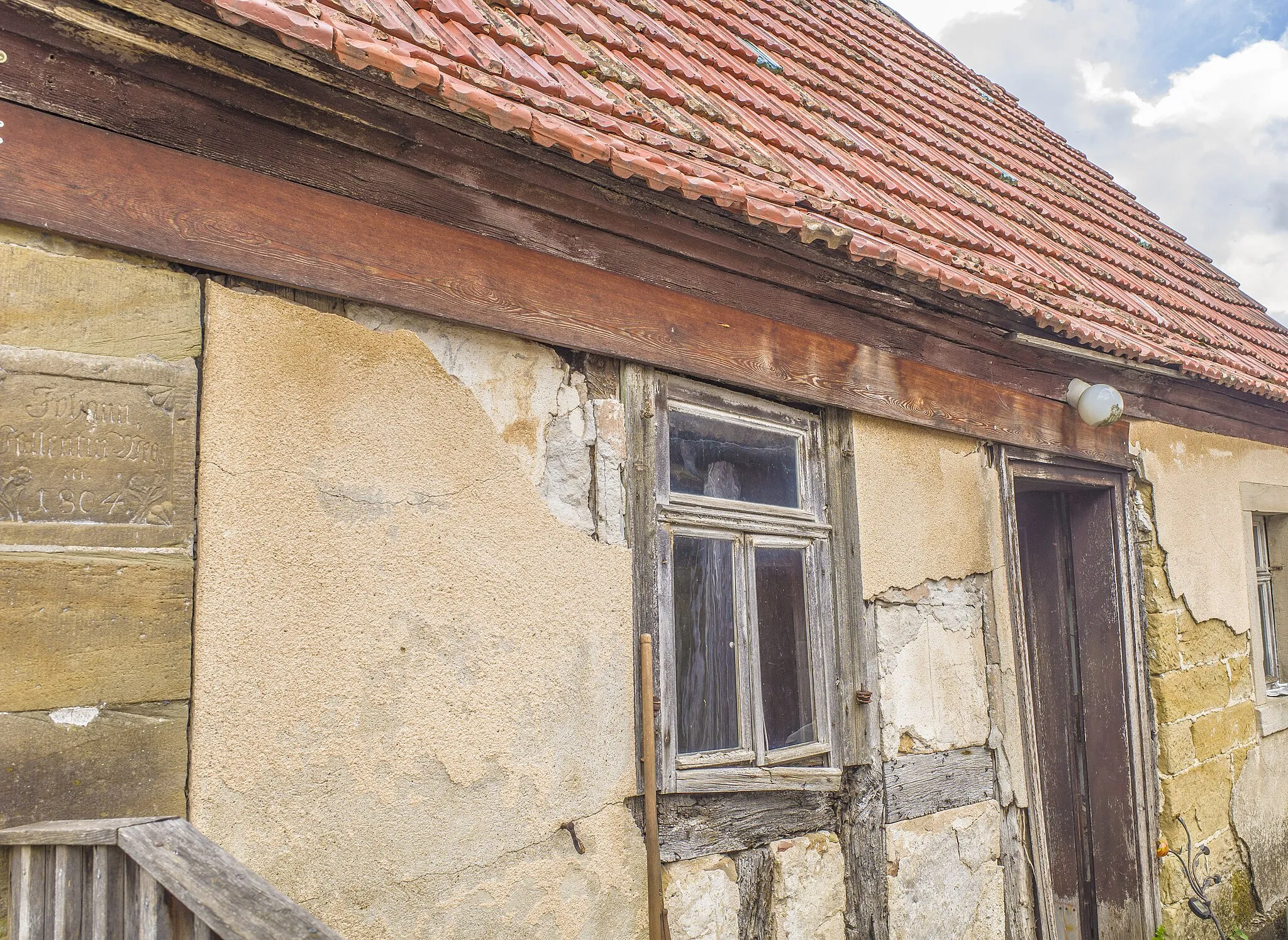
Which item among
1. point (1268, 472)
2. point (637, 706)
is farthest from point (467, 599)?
point (1268, 472)

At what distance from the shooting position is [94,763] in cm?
202

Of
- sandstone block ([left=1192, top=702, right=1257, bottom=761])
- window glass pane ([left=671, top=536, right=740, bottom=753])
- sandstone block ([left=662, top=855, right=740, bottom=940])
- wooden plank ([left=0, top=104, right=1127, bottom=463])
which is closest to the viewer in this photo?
wooden plank ([left=0, top=104, right=1127, bottom=463])

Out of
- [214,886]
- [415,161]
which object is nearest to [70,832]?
[214,886]

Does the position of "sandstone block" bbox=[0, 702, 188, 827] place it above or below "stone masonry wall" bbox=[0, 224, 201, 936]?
below

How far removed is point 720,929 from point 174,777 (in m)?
1.84

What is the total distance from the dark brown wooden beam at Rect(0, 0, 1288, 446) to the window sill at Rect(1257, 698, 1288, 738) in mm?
3527

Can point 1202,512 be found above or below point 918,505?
above

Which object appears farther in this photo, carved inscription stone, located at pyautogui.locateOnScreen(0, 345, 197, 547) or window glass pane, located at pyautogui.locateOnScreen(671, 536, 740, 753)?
window glass pane, located at pyautogui.locateOnScreen(671, 536, 740, 753)

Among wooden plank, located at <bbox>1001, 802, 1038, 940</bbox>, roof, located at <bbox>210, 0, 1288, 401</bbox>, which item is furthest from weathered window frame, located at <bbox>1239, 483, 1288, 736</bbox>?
wooden plank, located at <bbox>1001, 802, 1038, 940</bbox>

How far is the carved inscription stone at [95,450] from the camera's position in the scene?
199cm

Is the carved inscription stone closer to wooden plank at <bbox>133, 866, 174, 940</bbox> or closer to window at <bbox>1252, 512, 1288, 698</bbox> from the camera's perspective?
wooden plank at <bbox>133, 866, 174, 940</bbox>

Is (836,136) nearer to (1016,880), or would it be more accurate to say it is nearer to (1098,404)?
(1098,404)

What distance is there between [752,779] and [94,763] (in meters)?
2.04

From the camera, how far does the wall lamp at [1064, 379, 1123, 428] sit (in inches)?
191
